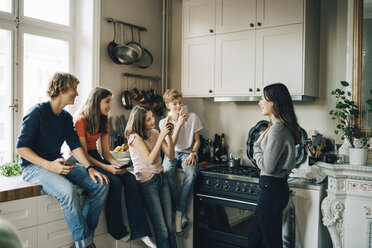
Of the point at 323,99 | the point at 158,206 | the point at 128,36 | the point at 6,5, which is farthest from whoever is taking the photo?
the point at 128,36

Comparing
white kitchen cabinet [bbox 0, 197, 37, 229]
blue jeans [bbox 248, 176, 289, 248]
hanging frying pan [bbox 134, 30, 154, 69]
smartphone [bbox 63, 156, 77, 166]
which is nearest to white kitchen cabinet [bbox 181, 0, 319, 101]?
hanging frying pan [bbox 134, 30, 154, 69]

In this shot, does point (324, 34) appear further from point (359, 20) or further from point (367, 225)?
point (367, 225)

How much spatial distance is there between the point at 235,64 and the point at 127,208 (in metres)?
1.57

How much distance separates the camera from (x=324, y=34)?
3.08 m

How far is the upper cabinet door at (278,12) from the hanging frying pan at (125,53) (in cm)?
130

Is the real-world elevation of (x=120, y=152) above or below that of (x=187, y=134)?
below

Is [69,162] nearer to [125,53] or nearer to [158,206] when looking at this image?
[158,206]

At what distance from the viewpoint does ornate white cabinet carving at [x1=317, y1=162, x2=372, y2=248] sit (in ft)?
8.04

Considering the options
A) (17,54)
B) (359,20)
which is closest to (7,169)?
(17,54)

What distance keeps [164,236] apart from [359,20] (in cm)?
222

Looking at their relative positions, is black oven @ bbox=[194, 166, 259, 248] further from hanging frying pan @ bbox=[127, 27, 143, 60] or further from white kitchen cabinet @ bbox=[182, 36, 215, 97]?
hanging frying pan @ bbox=[127, 27, 143, 60]

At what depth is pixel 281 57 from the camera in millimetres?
2967

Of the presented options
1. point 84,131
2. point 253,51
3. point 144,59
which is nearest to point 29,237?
point 84,131

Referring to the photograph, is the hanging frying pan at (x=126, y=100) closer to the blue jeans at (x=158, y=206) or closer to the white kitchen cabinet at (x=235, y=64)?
the white kitchen cabinet at (x=235, y=64)
